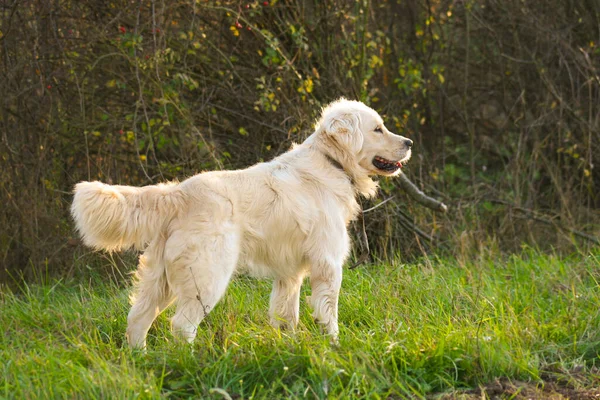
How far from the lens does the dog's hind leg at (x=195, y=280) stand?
14.5 feet

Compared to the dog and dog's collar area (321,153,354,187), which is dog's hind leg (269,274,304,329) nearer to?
the dog

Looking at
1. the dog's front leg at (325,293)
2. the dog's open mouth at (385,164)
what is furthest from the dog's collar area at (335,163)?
the dog's front leg at (325,293)

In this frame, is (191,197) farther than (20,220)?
No

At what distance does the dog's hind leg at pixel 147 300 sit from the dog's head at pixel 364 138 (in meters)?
1.48

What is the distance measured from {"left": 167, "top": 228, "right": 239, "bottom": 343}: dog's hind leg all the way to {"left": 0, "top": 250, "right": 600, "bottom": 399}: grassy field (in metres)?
0.11

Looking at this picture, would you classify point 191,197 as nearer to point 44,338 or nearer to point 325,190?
point 325,190

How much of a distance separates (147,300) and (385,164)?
188 cm

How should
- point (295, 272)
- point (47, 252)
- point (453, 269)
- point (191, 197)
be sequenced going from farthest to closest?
1. point (47, 252)
2. point (453, 269)
3. point (295, 272)
4. point (191, 197)

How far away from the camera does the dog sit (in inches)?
175

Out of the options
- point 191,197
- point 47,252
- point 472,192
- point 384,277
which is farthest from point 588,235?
point 47,252

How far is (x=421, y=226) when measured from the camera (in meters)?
8.20

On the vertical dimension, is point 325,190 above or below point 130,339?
above

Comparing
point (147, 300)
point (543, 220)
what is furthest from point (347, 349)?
point (543, 220)

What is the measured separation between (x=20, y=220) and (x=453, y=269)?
160 inches
